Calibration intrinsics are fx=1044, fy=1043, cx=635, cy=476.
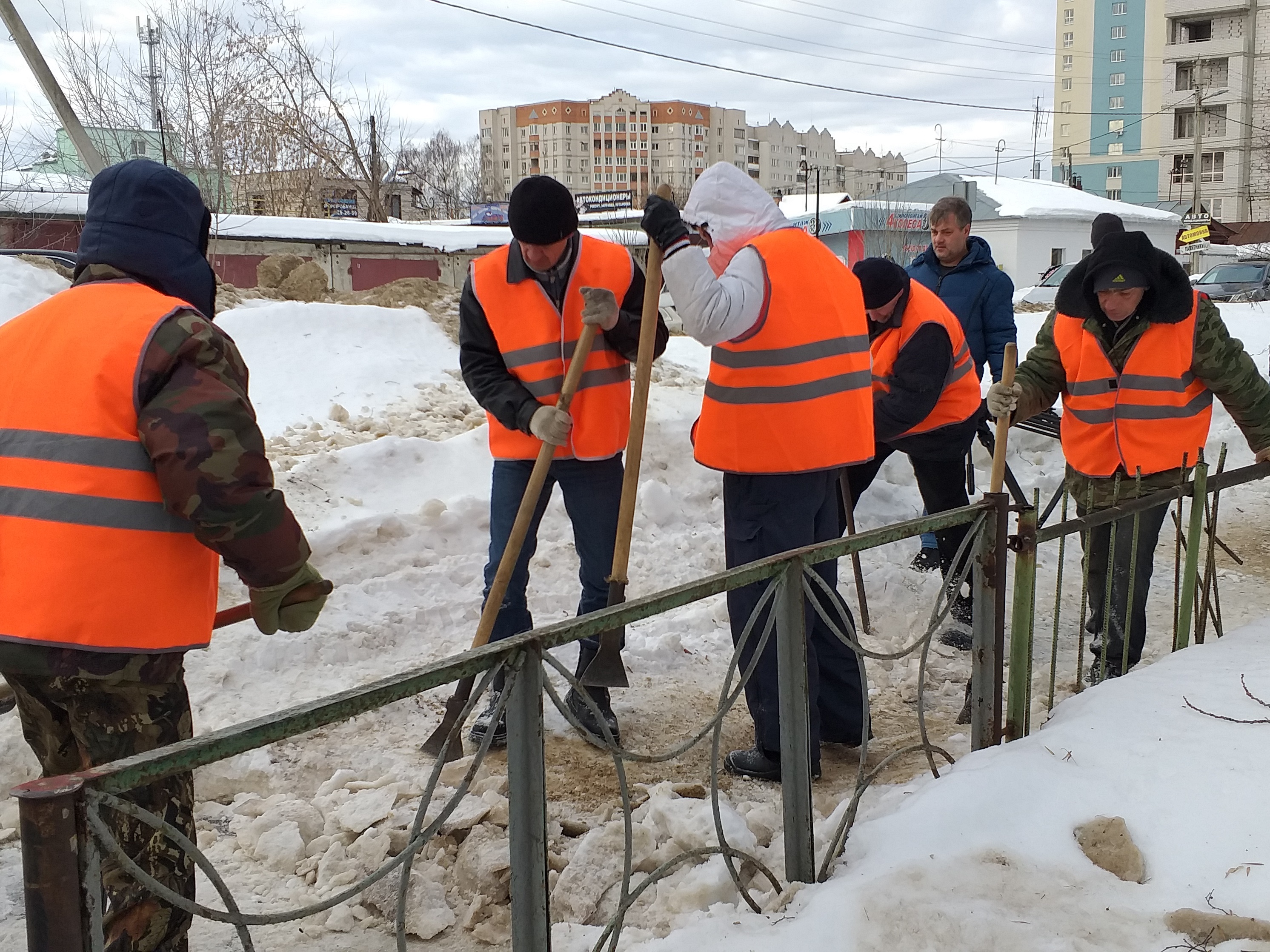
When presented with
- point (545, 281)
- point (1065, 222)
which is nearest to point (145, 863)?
point (545, 281)

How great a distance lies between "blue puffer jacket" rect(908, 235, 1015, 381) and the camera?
5.57 m

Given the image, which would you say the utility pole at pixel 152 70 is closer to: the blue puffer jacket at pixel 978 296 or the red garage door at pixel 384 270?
the red garage door at pixel 384 270

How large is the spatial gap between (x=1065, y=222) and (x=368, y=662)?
38471mm

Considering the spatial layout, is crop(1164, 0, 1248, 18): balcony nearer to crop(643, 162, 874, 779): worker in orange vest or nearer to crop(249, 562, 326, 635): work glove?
crop(643, 162, 874, 779): worker in orange vest

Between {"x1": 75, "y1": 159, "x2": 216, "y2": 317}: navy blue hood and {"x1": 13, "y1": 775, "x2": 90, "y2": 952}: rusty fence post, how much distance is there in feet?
3.98

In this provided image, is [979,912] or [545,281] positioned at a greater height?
[545,281]

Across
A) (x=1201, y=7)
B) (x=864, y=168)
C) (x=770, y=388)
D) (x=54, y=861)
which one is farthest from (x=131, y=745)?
(x=864, y=168)

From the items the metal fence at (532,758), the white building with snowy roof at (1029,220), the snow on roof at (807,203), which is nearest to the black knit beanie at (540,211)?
the metal fence at (532,758)

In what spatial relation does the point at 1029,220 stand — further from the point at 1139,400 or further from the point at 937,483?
the point at 1139,400

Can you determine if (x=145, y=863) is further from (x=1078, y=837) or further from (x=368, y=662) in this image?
(x=368, y=662)

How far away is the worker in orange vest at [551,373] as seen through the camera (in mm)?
3656

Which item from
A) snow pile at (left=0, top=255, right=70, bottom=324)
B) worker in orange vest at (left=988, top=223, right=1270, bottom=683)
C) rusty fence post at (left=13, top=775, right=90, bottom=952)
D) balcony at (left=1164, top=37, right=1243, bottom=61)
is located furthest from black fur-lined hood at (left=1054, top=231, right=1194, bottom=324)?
balcony at (left=1164, top=37, right=1243, bottom=61)

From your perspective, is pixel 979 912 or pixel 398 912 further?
pixel 979 912

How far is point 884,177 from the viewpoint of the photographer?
58.2 m
